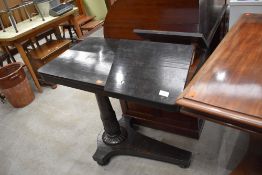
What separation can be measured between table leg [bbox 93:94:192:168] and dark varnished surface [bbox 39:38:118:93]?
0.37m

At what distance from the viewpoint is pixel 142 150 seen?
1.83 meters

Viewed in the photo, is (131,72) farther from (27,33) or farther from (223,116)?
(27,33)

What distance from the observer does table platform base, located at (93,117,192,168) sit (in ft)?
5.74

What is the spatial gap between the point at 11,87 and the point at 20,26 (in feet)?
2.65

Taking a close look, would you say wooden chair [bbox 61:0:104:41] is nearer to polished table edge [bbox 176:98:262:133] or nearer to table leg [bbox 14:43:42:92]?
table leg [bbox 14:43:42:92]

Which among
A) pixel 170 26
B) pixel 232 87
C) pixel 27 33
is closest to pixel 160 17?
pixel 170 26

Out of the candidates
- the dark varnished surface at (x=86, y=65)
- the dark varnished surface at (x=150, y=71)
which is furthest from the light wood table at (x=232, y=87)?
the dark varnished surface at (x=86, y=65)

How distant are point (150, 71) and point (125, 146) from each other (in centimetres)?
89

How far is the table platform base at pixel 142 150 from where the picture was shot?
1.75m

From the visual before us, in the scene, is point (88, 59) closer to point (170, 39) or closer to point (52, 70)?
point (52, 70)

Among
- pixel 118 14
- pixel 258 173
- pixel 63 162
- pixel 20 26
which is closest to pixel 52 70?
pixel 118 14

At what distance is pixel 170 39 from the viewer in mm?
1513

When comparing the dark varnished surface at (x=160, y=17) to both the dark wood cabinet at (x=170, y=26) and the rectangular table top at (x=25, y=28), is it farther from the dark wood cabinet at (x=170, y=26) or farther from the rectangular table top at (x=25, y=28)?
the rectangular table top at (x=25, y=28)

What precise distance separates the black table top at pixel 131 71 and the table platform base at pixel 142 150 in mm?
758
